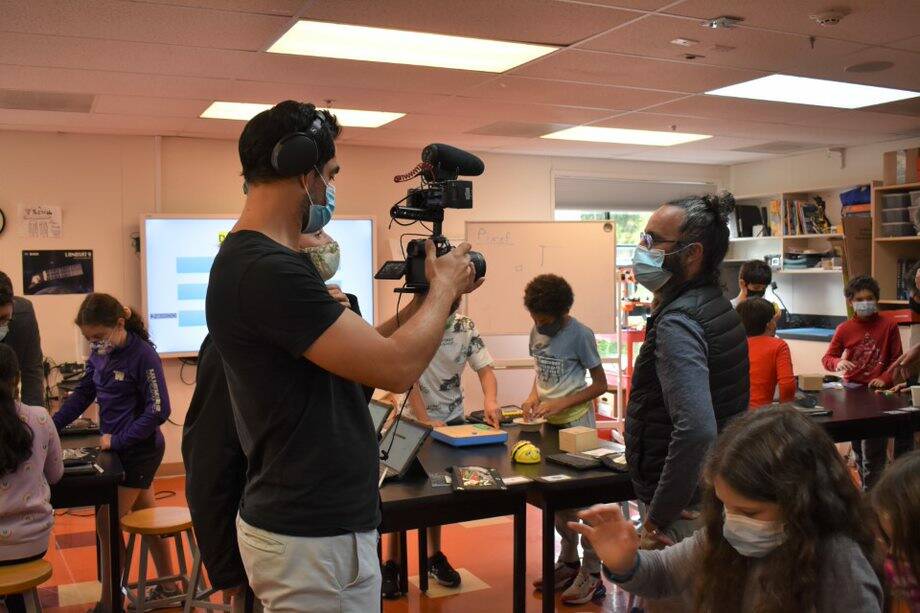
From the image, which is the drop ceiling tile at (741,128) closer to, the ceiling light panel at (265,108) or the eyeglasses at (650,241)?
the ceiling light panel at (265,108)

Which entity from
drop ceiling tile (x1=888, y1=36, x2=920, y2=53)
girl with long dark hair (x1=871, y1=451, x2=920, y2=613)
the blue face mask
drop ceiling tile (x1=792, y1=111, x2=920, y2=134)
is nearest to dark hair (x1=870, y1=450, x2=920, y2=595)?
girl with long dark hair (x1=871, y1=451, x2=920, y2=613)

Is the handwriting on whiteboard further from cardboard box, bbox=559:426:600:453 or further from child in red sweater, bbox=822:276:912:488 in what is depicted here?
cardboard box, bbox=559:426:600:453

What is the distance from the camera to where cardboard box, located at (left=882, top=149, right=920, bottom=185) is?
21.5 ft

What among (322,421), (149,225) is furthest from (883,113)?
(322,421)

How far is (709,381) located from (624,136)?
4765 millimetres

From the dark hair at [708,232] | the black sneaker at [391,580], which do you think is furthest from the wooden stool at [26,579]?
the dark hair at [708,232]

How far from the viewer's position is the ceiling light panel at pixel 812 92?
475 centimetres

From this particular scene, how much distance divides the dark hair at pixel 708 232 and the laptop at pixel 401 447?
105 centimetres

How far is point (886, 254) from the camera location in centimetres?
687

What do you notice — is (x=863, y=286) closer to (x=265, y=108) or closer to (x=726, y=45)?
(x=726, y=45)

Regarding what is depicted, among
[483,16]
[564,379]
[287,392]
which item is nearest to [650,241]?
[287,392]

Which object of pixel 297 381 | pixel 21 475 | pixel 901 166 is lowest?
pixel 21 475

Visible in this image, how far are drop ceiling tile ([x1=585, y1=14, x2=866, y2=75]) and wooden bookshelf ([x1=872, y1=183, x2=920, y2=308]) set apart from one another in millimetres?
2986

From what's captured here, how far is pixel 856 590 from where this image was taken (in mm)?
1390
